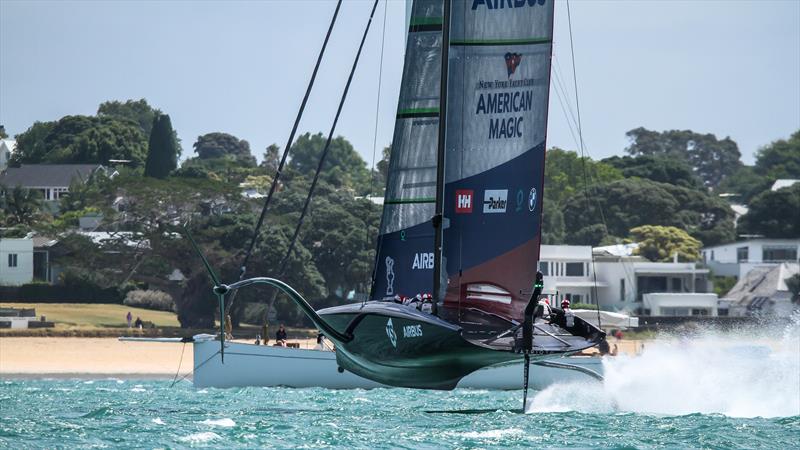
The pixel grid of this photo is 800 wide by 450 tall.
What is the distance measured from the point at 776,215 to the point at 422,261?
66.1 meters

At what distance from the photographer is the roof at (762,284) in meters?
73.6

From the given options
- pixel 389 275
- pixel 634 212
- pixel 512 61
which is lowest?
pixel 389 275

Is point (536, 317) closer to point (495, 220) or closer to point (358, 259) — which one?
point (495, 220)

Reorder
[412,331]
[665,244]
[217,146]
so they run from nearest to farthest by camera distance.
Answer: [412,331] < [665,244] < [217,146]

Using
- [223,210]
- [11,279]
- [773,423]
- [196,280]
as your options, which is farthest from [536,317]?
[11,279]

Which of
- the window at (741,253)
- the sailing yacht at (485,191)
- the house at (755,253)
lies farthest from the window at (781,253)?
the sailing yacht at (485,191)

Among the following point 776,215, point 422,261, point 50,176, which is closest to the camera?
point 422,261

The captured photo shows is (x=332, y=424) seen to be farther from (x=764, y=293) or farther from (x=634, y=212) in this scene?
(x=634, y=212)

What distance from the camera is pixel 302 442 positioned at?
76.7 ft

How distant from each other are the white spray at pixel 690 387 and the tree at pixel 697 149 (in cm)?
13391

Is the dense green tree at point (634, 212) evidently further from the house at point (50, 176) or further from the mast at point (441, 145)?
the mast at point (441, 145)

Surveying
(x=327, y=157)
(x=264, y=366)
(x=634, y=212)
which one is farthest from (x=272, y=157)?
(x=264, y=366)

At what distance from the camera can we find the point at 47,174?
102375mm

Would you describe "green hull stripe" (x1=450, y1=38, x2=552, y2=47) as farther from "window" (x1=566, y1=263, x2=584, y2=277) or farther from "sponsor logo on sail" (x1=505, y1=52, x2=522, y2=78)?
"window" (x1=566, y1=263, x2=584, y2=277)
